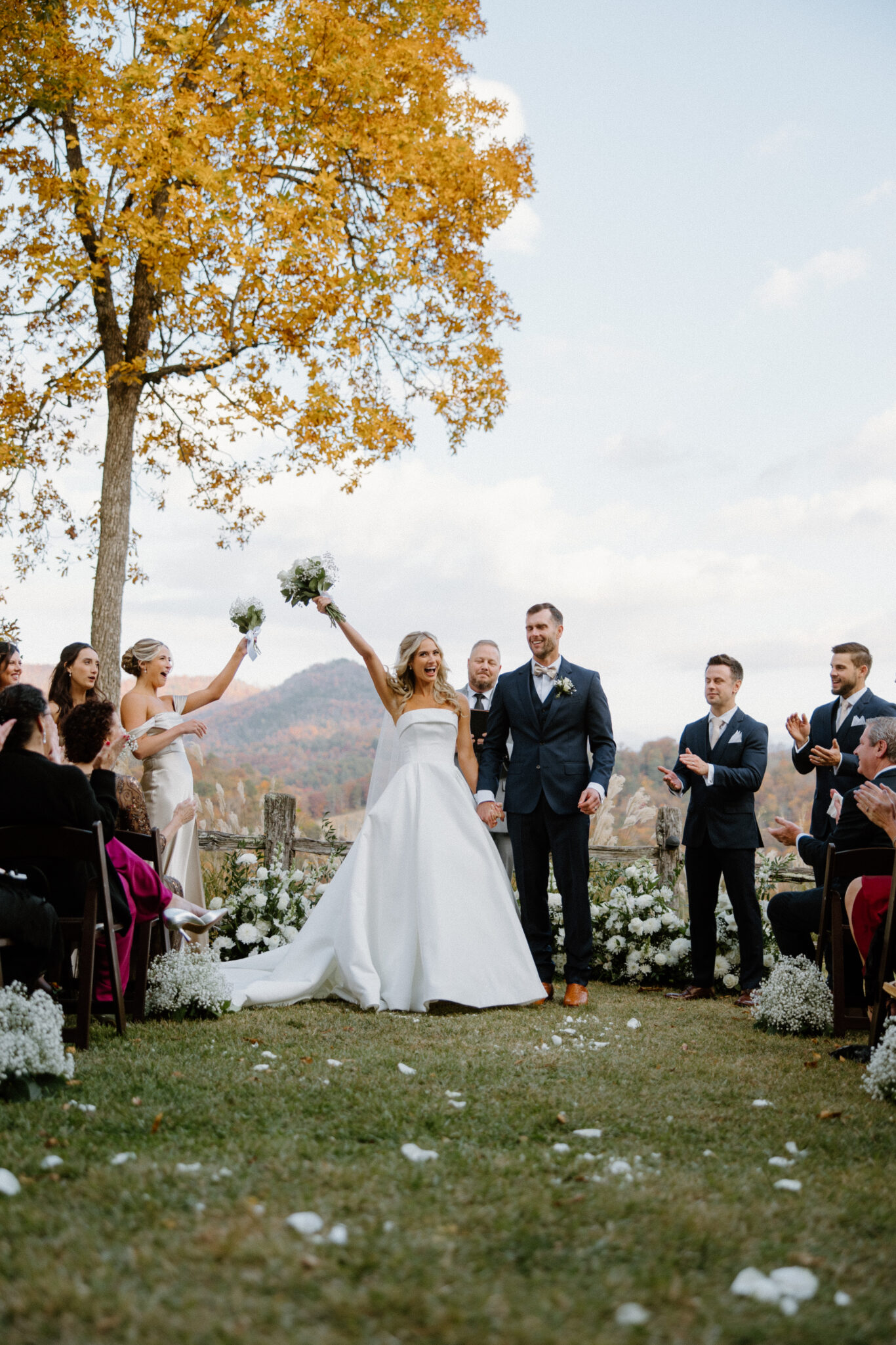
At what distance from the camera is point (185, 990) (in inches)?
227

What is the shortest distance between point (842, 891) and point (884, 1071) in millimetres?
1649

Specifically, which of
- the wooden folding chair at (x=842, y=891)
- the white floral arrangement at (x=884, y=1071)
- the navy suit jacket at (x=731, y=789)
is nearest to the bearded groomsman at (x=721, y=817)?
the navy suit jacket at (x=731, y=789)

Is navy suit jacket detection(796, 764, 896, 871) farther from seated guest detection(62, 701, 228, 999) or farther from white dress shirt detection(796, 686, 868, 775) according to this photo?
seated guest detection(62, 701, 228, 999)

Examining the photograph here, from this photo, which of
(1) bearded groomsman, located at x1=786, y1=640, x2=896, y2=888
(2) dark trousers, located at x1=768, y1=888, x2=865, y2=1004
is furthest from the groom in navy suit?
(1) bearded groomsman, located at x1=786, y1=640, x2=896, y2=888

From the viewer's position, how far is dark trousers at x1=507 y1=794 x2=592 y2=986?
6.69 meters

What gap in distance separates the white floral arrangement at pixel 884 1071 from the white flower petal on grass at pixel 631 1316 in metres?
2.35

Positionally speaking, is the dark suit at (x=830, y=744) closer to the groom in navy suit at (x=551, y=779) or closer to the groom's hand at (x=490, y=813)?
the groom in navy suit at (x=551, y=779)

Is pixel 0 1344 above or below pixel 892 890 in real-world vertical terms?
below

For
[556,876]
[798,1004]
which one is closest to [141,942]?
[556,876]

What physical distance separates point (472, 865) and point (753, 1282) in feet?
14.2

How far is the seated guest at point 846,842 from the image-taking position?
17.2ft

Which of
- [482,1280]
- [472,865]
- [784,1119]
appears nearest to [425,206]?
[472,865]

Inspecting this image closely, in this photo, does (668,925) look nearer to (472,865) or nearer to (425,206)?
(472,865)

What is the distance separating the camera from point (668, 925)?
8.28 m
